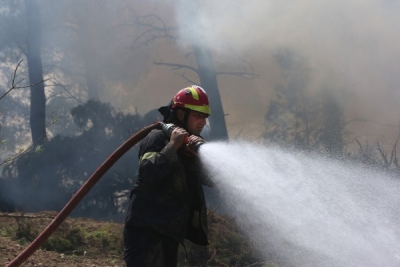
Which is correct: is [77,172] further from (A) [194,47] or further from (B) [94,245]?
(A) [194,47]

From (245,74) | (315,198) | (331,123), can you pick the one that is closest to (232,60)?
(245,74)

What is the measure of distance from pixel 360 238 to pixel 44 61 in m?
17.3

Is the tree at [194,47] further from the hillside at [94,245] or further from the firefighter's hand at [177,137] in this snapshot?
the firefighter's hand at [177,137]

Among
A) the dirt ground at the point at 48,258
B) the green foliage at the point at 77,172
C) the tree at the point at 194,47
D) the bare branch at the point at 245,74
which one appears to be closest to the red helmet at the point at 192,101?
the dirt ground at the point at 48,258

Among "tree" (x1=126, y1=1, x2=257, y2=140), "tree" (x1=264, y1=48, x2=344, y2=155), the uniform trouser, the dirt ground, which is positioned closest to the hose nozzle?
the uniform trouser

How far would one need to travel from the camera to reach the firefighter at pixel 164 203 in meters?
4.12

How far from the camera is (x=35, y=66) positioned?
18.0 m

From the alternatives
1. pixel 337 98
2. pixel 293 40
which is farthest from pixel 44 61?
pixel 337 98

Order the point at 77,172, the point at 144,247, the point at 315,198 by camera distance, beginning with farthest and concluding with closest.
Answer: the point at 77,172 → the point at 315,198 → the point at 144,247

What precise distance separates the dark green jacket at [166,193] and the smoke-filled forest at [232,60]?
470 inches

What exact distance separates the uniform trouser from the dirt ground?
3.15 m

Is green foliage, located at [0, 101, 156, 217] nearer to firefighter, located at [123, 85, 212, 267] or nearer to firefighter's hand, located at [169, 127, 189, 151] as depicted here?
firefighter, located at [123, 85, 212, 267]

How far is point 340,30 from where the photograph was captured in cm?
1920

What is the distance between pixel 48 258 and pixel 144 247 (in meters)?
3.70
